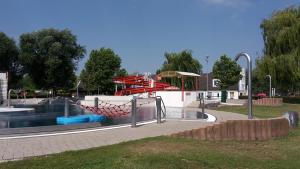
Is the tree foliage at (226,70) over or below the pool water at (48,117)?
over

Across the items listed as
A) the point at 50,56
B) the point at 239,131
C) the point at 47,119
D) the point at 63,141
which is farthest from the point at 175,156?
the point at 50,56

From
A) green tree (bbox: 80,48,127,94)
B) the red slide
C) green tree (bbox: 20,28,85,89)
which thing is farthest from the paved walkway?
green tree (bbox: 80,48,127,94)

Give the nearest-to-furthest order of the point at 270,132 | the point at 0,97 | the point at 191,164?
1. the point at 191,164
2. the point at 270,132
3. the point at 0,97

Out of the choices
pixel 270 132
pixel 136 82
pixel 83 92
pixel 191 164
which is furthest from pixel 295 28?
pixel 83 92

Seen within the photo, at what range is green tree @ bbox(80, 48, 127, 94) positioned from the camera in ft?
232

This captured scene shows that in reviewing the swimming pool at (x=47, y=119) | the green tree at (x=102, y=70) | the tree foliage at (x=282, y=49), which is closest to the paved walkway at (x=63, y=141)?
the swimming pool at (x=47, y=119)

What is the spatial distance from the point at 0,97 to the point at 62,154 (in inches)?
1584

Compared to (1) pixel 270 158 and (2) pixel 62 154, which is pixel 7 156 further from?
(1) pixel 270 158

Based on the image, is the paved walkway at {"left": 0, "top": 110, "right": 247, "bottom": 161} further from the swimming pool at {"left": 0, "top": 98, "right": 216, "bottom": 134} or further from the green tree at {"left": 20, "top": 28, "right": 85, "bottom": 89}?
the green tree at {"left": 20, "top": 28, "right": 85, "bottom": 89}

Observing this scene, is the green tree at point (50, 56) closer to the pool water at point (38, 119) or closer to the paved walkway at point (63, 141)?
the pool water at point (38, 119)

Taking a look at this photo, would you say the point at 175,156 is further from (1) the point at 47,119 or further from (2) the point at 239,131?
(1) the point at 47,119

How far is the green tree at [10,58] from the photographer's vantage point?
58.1 metres

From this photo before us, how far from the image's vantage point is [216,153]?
31.4 feet

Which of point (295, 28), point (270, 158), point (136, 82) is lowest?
point (270, 158)
